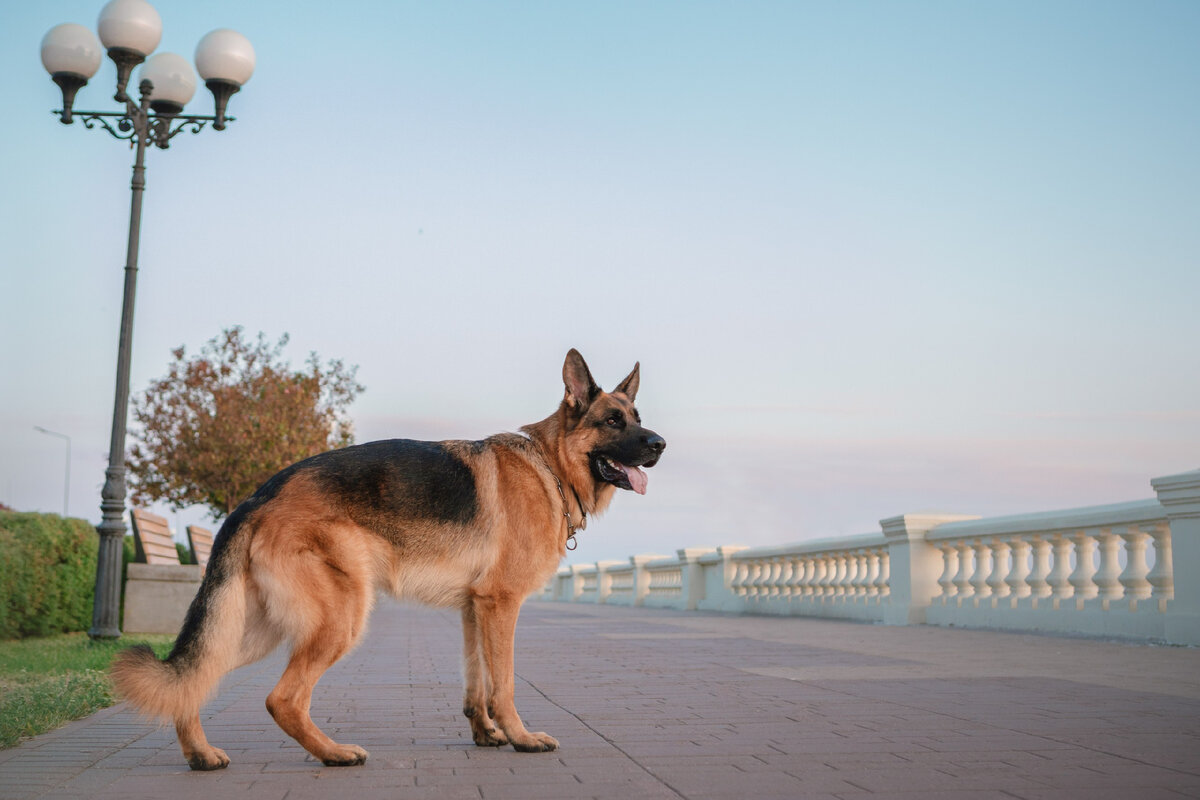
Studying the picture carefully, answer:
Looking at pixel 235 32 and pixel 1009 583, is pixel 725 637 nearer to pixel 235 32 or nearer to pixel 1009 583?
pixel 1009 583

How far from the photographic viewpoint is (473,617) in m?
5.69

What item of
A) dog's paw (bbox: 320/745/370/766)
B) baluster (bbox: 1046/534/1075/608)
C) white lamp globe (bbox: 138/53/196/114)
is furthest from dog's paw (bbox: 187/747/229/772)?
white lamp globe (bbox: 138/53/196/114)

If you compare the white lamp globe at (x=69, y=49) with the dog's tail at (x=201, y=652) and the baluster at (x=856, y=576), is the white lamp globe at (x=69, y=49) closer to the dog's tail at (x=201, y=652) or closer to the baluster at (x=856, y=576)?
the dog's tail at (x=201, y=652)

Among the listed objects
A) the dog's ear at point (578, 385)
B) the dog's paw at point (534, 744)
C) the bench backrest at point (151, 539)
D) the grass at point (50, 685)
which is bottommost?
the grass at point (50, 685)

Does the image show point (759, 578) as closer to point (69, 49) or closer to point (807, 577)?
point (807, 577)

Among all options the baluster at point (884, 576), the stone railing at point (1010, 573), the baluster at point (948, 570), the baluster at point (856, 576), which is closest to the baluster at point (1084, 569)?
the stone railing at point (1010, 573)

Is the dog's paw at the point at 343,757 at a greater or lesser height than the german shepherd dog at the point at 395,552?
lesser

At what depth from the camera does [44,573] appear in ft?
45.9

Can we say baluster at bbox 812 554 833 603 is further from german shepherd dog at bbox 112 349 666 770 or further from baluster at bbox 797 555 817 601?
german shepherd dog at bbox 112 349 666 770

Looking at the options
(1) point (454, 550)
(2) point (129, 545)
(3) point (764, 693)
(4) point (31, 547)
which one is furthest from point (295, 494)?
(2) point (129, 545)

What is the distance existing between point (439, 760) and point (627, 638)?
28.8ft

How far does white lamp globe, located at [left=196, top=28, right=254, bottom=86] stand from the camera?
526 inches

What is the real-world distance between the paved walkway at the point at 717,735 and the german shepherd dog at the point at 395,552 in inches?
12.7

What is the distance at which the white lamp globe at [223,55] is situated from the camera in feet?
43.8
